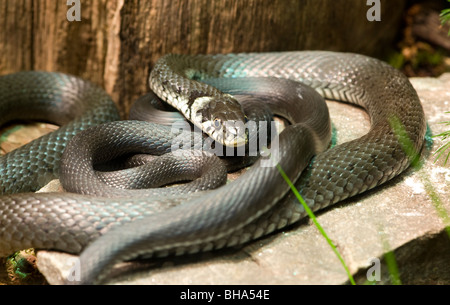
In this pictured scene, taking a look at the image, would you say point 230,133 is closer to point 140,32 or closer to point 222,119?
point 222,119

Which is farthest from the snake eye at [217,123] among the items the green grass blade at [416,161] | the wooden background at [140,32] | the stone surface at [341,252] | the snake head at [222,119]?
the wooden background at [140,32]

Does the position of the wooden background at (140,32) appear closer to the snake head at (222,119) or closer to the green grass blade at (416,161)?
the snake head at (222,119)

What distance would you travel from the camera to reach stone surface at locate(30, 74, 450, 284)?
3.72 meters

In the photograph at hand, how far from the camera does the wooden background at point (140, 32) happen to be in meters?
6.15

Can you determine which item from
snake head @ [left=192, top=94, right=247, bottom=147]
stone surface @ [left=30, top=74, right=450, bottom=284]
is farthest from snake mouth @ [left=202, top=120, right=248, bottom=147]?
stone surface @ [left=30, top=74, right=450, bottom=284]

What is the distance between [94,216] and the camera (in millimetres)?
3895

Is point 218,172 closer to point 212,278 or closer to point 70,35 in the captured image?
point 212,278

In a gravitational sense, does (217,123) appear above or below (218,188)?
above

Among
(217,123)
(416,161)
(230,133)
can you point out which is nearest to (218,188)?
(230,133)

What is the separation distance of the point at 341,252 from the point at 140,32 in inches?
146

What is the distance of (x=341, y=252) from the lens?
3.96 meters

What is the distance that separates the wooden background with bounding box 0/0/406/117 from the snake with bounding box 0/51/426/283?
392 mm

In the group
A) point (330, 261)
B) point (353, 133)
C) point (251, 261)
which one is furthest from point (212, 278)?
point (353, 133)
